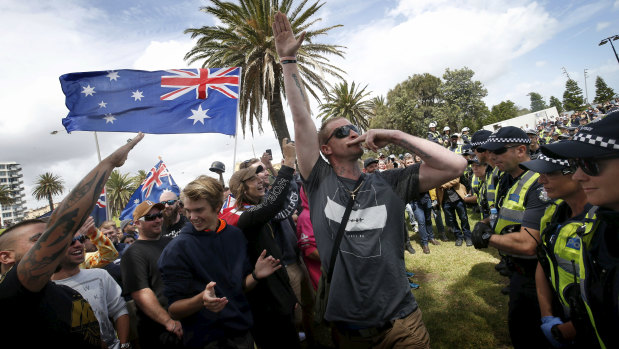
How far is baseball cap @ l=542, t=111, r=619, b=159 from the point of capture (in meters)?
1.32

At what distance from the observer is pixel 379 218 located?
6.42 feet

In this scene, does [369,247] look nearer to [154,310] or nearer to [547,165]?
[547,165]

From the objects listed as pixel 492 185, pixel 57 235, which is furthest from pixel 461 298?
pixel 57 235

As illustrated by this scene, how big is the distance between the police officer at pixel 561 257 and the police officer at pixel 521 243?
12 cm

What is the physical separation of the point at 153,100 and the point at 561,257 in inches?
239

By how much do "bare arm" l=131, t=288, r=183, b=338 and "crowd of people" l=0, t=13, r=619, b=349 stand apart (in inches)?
0.4

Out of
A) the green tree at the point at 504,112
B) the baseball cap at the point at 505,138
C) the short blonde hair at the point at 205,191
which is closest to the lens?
the short blonde hair at the point at 205,191

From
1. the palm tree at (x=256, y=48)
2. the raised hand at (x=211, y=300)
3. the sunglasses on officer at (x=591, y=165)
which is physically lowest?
the raised hand at (x=211, y=300)

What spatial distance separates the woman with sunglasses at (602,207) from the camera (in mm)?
1324

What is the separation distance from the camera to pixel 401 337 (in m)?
1.83

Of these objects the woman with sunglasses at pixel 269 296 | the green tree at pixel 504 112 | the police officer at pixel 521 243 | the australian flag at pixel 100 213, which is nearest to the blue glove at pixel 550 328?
the police officer at pixel 521 243

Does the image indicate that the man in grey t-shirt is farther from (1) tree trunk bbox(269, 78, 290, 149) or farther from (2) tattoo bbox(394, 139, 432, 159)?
(1) tree trunk bbox(269, 78, 290, 149)

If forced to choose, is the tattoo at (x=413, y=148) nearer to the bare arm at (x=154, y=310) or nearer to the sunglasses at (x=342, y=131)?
the sunglasses at (x=342, y=131)

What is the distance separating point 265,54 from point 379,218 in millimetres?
13107
